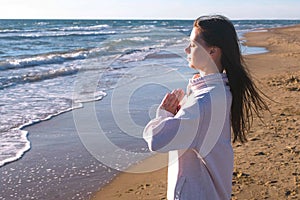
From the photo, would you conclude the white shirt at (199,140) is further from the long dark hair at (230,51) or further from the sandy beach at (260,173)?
the sandy beach at (260,173)

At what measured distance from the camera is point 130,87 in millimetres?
11164

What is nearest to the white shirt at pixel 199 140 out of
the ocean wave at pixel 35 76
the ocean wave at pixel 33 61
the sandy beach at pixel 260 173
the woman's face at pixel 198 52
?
the woman's face at pixel 198 52

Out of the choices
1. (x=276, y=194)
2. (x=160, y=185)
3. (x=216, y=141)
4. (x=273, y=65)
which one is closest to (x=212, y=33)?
(x=216, y=141)

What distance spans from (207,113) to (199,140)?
0.12 metres

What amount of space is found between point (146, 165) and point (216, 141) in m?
3.55

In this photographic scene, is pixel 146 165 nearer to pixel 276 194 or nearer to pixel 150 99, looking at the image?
pixel 276 194

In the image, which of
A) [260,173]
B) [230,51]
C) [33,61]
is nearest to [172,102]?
[230,51]

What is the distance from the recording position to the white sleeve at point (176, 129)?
1769mm

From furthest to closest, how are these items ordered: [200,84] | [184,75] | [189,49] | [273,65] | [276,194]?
[273,65] → [184,75] → [276,194] → [189,49] → [200,84]

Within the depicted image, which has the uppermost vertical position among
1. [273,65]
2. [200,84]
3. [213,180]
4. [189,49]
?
[189,49]

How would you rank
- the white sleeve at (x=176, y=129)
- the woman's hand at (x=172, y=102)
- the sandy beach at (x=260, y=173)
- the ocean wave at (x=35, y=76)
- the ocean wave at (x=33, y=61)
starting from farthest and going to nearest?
the ocean wave at (x=33, y=61) → the ocean wave at (x=35, y=76) → the sandy beach at (x=260, y=173) → the woman's hand at (x=172, y=102) → the white sleeve at (x=176, y=129)

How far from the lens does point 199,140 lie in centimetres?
186

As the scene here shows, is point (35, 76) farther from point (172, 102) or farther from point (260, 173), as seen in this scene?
point (172, 102)

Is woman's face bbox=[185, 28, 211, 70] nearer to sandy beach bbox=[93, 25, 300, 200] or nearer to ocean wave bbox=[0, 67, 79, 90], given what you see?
sandy beach bbox=[93, 25, 300, 200]
